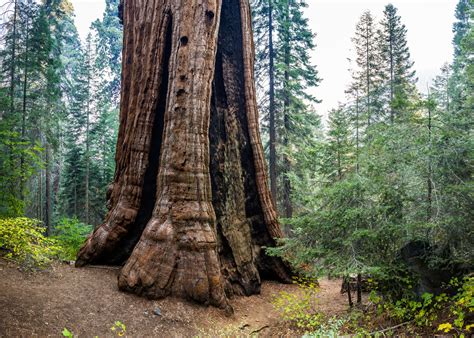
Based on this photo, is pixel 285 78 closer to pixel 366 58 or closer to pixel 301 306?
pixel 366 58

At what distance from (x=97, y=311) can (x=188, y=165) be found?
116 inches

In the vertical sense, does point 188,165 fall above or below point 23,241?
above

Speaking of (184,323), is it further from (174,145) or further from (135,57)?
(135,57)

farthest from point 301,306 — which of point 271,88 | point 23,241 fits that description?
point 271,88

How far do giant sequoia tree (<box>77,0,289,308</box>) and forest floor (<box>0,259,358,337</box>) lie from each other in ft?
1.05

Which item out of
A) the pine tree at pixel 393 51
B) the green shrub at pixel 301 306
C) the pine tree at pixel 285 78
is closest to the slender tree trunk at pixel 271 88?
the pine tree at pixel 285 78

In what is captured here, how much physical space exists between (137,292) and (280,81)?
12.9m

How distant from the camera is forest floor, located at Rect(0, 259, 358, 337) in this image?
12.9 ft

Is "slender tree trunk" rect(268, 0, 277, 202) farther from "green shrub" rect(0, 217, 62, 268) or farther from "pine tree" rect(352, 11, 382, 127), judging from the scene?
"green shrub" rect(0, 217, 62, 268)

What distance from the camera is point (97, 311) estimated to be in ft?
15.3

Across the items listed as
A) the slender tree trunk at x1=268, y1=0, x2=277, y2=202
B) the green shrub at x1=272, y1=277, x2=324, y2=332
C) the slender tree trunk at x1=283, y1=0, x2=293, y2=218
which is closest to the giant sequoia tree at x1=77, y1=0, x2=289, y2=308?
the green shrub at x1=272, y1=277, x2=324, y2=332

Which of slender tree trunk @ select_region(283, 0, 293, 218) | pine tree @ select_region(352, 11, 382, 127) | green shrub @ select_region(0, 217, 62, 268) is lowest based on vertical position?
green shrub @ select_region(0, 217, 62, 268)

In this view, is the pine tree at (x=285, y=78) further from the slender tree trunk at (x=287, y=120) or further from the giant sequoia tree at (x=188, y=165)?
the giant sequoia tree at (x=188, y=165)

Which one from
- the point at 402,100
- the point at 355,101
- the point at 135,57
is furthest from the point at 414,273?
the point at 355,101
